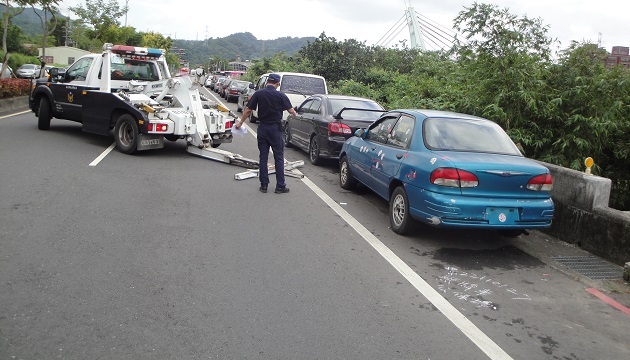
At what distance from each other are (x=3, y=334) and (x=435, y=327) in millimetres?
3164

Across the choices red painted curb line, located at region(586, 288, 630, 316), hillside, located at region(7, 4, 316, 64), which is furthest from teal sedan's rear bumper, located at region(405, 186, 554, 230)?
hillside, located at region(7, 4, 316, 64)

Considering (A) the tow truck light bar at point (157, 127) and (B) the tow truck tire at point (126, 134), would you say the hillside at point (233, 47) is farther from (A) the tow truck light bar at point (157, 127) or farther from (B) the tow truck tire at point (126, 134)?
(A) the tow truck light bar at point (157, 127)

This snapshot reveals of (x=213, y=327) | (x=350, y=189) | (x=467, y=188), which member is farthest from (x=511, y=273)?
(x=350, y=189)

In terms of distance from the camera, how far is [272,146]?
887cm

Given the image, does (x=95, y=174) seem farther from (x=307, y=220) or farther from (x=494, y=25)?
(x=494, y=25)

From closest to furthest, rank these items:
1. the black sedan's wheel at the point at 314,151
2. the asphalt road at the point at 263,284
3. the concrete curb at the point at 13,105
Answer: the asphalt road at the point at 263,284, the black sedan's wheel at the point at 314,151, the concrete curb at the point at 13,105

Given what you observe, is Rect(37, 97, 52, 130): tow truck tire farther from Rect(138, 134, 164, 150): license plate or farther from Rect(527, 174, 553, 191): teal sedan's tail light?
Rect(527, 174, 553, 191): teal sedan's tail light

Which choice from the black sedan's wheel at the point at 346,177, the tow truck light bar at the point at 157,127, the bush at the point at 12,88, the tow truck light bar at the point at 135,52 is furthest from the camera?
the bush at the point at 12,88

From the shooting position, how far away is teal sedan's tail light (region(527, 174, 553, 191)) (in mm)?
6211

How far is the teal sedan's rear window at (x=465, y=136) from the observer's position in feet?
22.0

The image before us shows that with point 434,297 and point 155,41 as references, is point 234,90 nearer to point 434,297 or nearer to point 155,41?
point 434,297

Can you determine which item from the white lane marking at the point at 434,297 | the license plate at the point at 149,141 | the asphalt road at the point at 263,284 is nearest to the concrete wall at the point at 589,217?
the asphalt road at the point at 263,284

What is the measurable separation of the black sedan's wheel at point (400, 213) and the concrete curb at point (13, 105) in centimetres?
1587

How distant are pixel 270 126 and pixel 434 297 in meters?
4.81
